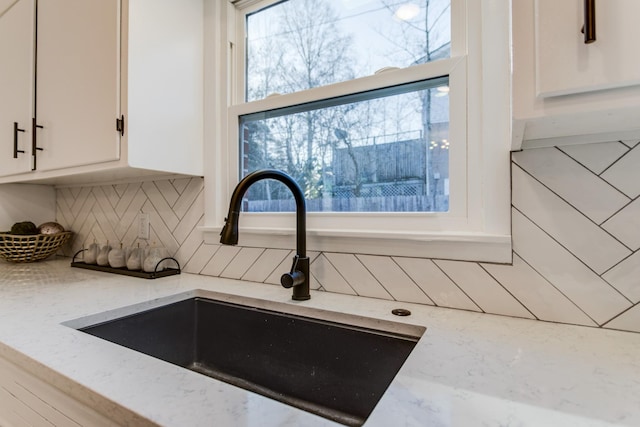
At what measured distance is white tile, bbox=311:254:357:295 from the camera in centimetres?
104

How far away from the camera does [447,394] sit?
465 millimetres

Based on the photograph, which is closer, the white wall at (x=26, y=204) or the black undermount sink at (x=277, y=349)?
the black undermount sink at (x=277, y=349)

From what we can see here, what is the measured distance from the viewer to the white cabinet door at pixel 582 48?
434 millimetres

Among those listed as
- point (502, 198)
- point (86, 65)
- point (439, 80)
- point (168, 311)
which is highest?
point (86, 65)

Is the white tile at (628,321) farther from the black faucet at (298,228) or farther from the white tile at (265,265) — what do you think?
the white tile at (265,265)

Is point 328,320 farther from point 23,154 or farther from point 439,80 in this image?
point 23,154

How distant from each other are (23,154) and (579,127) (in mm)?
1980

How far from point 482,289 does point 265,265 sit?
715 millimetres

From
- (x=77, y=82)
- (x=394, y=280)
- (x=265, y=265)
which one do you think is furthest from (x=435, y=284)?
(x=77, y=82)

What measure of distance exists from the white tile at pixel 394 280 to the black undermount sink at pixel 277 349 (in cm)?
18

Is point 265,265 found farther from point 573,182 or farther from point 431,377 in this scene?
point 573,182

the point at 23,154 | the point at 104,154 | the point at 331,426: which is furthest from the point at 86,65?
the point at 331,426

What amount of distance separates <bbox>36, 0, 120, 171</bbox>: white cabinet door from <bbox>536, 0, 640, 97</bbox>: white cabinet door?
1184mm

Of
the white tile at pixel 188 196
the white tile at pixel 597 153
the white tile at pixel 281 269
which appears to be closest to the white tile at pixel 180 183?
the white tile at pixel 188 196
